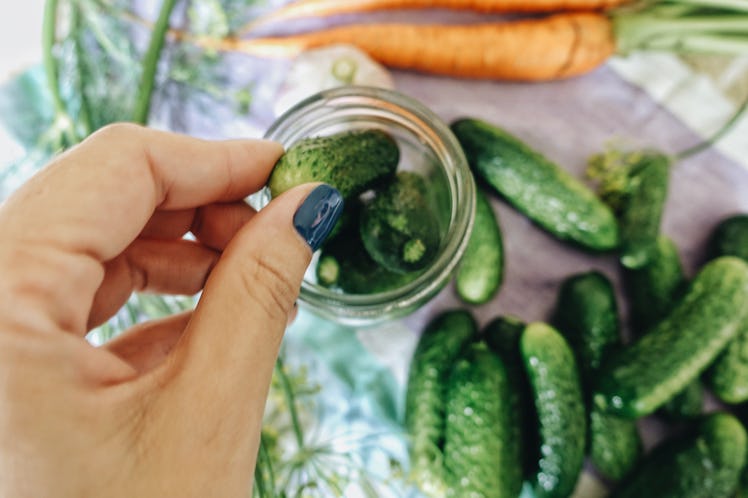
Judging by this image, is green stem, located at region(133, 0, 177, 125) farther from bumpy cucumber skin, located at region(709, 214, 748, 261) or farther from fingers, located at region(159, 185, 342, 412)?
bumpy cucumber skin, located at region(709, 214, 748, 261)

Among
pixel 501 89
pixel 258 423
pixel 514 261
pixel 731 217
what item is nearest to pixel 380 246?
pixel 258 423

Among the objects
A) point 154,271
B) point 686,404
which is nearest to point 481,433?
point 686,404

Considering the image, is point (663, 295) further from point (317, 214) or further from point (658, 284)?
point (317, 214)

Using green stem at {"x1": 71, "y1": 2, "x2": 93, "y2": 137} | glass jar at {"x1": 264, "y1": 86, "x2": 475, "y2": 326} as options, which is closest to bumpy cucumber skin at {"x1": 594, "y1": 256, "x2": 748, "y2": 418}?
glass jar at {"x1": 264, "y1": 86, "x2": 475, "y2": 326}

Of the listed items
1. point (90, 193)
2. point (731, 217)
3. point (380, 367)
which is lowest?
point (380, 367)

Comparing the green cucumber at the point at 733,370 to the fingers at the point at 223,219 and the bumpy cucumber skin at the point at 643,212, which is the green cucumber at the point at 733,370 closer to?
the bumpy cucumber skin at the point at 643,212

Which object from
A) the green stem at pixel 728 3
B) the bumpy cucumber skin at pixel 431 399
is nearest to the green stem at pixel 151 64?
the bumpy cucumber skin at pixel 431 399

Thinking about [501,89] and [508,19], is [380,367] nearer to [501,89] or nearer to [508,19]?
Answer: [501,89]
